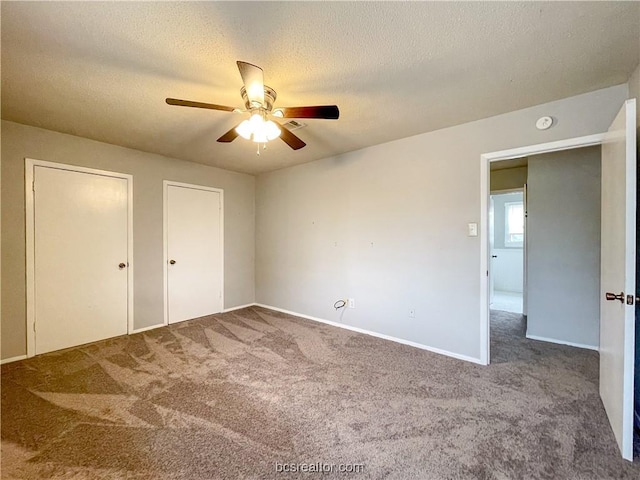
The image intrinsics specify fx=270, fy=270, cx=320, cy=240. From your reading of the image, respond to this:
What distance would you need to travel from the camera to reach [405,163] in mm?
3162

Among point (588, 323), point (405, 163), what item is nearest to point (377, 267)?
point (405, 163)

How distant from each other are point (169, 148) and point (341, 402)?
3.50 metres

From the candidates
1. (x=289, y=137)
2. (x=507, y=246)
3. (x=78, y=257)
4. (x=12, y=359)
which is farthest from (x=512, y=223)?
(x=12, y=359)

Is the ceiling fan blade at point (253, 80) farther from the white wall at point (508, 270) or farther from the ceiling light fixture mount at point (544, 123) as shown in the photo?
the white wall at point (508, 270)

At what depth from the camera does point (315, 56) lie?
170cm

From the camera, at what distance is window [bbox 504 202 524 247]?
20.7 ft

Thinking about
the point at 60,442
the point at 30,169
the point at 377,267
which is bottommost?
the point at 60,442

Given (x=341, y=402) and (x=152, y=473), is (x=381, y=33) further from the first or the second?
(x=152, y=473)

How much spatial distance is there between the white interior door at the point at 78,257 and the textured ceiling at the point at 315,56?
81 cm

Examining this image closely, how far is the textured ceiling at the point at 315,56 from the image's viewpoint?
1391 millimetres

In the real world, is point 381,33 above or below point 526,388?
above

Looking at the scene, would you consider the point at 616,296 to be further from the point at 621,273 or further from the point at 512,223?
the point at 512,223

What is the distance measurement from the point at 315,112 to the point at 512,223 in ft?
21.5

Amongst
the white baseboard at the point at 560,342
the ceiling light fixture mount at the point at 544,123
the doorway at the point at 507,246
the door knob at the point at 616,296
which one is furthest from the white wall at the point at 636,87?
the doorway at the point at 507,246
